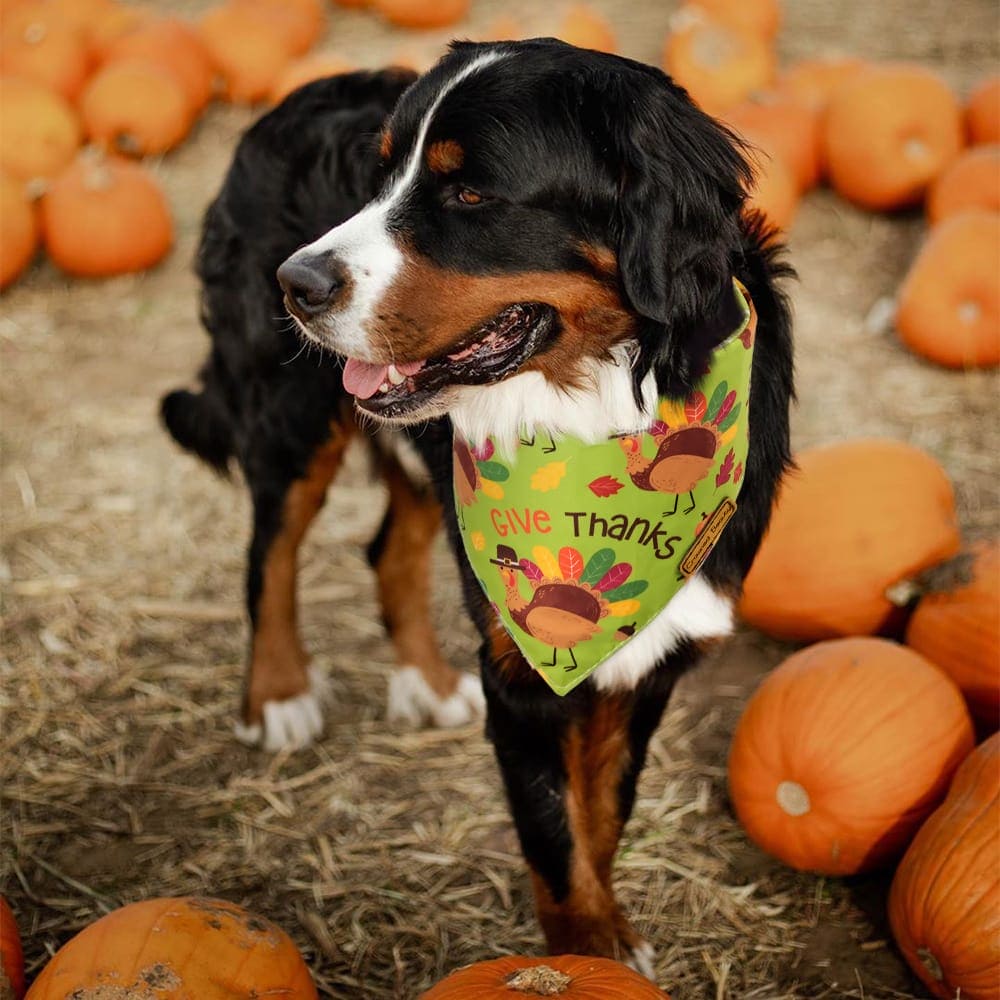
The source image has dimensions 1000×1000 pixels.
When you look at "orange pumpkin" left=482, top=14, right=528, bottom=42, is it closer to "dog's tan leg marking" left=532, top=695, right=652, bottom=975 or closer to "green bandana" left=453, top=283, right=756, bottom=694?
"green bandana" left=453, top=283, right=756, bottom=694

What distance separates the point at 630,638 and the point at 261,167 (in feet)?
5.73

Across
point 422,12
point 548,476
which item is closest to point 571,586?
point 548,476

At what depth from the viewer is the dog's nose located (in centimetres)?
231

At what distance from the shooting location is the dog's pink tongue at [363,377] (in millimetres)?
2453

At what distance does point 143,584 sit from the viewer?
446cm

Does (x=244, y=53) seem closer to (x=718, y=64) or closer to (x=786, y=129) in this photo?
(x=718, y=64)

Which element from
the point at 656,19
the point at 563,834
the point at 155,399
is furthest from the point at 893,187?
the point at 563,834

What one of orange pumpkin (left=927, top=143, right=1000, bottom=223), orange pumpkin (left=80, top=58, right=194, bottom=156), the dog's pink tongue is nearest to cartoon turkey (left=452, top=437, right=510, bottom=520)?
the dog's pink tongue

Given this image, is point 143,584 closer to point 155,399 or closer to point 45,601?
point 45,601

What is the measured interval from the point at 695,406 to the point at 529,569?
0.52 m

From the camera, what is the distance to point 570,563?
9.11 feet

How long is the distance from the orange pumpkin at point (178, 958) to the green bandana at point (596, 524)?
79 centimetres

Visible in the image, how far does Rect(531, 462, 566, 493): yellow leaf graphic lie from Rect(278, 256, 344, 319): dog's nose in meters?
0.62

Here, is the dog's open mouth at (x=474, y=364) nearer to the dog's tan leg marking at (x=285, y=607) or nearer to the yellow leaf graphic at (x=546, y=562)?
→ the yellow leaf graphic at (x=546, y=562)
